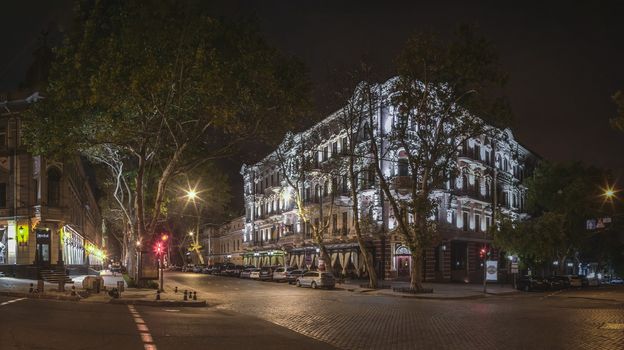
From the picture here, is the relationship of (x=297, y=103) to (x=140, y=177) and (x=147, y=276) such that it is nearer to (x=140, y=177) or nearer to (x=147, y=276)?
(x=140, y=177)

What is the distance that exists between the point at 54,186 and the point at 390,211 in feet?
92.1

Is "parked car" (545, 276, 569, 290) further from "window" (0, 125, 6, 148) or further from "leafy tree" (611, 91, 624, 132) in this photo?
"window" (0, 125, 6, 148)

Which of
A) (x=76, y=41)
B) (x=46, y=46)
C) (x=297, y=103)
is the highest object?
(x=46, y=46)

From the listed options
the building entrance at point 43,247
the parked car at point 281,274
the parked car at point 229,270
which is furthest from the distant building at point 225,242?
the building entrance at point 43,247

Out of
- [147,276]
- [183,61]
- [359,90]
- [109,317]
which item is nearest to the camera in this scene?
[109,317]

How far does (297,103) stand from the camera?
33656 mm

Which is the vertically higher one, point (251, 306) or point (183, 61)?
point (183, 61)

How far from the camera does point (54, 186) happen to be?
4481cm

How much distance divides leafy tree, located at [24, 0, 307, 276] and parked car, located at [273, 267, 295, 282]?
2185cm

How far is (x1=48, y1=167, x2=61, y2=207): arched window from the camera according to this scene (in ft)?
145

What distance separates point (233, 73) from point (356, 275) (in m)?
33.9

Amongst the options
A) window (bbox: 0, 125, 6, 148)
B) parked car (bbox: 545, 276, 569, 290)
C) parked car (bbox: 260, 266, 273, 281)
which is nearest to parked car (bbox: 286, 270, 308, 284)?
parked car (bbox: 260, 266, 273, 281)

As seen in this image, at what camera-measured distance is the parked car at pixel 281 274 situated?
56.4 metres

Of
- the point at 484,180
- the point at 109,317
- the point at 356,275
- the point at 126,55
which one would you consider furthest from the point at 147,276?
the point at 484,180
